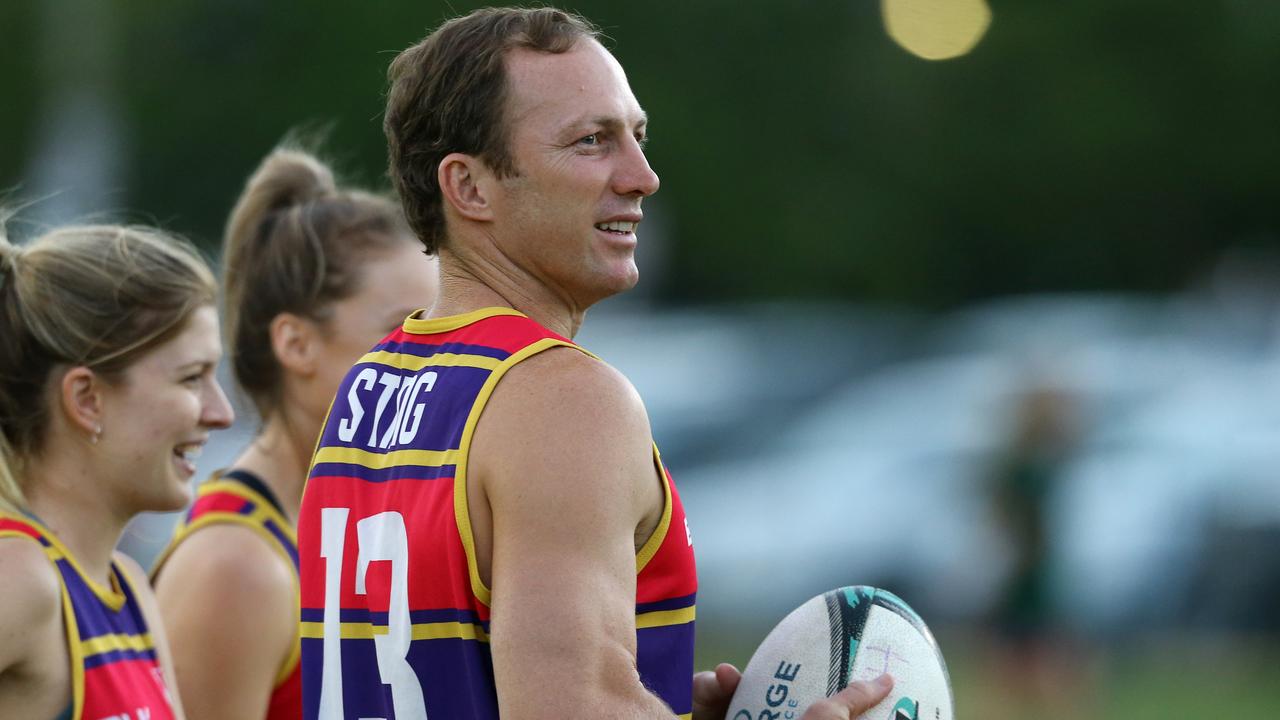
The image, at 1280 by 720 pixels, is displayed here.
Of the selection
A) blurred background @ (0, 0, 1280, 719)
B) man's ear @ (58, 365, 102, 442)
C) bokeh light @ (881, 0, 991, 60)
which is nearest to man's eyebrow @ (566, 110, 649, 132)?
man's ear @ (58, 365, 102, 442)

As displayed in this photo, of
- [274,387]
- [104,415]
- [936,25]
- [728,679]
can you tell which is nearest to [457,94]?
[728,679]

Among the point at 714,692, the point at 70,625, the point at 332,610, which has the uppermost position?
the point at 332,610

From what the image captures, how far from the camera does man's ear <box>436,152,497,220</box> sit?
3396 millimetres

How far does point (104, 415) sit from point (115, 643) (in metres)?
0.56

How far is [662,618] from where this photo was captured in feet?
10.4

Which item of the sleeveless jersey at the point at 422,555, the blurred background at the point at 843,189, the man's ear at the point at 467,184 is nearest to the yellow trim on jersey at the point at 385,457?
the sleeveless jersey at the point at 422,555

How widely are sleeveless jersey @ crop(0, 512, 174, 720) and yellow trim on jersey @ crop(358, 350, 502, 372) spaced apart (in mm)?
1001

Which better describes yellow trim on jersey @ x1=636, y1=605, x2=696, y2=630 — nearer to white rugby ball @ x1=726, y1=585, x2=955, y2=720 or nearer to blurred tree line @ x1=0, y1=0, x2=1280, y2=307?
white rugby ball @ x1=726, y1=585, x2=955, y2=720

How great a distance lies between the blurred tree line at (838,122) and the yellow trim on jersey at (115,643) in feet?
57.0

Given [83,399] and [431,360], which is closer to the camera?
[431,360]

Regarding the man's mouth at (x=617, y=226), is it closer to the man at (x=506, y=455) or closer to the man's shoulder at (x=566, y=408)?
the man at (x=506, y=455)

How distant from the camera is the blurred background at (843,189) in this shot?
16.5 metres

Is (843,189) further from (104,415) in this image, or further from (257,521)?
(104,415)

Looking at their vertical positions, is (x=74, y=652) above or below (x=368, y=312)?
below
